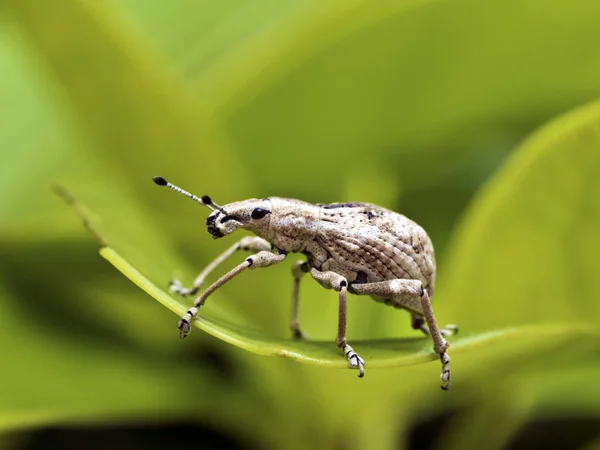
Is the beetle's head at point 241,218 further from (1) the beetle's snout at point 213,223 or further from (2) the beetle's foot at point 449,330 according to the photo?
(2) the beetle's foot at point 449,330

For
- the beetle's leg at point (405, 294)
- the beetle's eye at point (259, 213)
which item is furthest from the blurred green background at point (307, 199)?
the beetle's eye at point (259, 213)

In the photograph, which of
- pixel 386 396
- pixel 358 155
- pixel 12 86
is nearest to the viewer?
pixel 386 396

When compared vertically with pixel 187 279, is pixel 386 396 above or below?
below

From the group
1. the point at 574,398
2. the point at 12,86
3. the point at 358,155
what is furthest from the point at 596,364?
the point at 12,86

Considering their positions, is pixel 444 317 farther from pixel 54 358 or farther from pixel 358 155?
pixel 54 358

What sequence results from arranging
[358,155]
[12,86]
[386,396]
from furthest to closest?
[12,86] → [358,155] → [386,396]

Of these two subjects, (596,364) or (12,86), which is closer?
(596,364)
